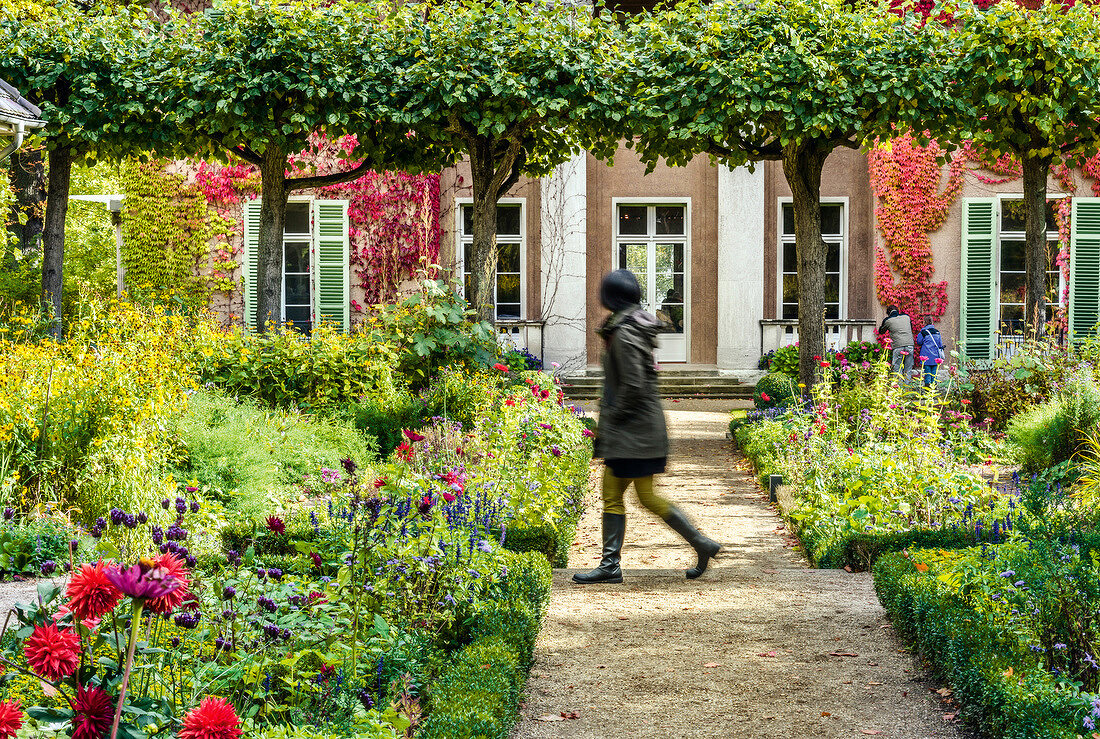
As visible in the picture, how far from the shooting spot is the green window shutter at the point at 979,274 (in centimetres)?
1552

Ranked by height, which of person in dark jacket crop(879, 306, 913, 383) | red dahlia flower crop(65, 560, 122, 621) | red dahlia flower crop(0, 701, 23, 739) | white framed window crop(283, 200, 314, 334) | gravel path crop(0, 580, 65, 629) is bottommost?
gravel path crop(0, 580, 65, 629)

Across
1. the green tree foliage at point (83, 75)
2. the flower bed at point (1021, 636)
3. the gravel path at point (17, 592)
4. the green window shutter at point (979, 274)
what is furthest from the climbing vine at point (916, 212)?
the gravel path at point (17, 592)

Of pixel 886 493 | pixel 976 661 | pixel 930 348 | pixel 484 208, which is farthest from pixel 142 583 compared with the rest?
pixel 930 348

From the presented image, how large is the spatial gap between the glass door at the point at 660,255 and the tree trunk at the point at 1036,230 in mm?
6221

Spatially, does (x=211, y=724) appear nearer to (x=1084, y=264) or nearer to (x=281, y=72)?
(x=281, y=72)

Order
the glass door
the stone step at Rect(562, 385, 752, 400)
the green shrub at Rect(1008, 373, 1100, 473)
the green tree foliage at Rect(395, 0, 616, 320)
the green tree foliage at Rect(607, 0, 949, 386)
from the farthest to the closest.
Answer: the glass door
the stone step at Rect(562, 385, 752, 400)
the green tree foliage at Rect(395, 0, 616, 320)
the green tree foliage at Rect(607, 0, 949, 386)
the green shrub at Rect(1008, 373, 1100, 473)

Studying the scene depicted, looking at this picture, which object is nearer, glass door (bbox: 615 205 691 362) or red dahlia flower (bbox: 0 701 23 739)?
red dahlia flower (bbox: 0 701 23 739)

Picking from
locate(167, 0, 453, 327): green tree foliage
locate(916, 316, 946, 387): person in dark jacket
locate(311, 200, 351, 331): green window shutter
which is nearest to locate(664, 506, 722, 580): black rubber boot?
locate(167, 0, 453, 327): green tree foliage

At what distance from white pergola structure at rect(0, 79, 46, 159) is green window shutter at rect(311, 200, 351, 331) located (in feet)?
20.1

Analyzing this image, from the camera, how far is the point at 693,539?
4930 millimetres

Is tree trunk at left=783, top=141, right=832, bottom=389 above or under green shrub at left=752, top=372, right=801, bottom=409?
above

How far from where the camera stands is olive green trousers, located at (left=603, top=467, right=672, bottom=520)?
484cm

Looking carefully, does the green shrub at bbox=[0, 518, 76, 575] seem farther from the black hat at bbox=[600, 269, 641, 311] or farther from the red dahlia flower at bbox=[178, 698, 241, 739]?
the red dahlia flower at bbox=[178, 698, 241, 739]

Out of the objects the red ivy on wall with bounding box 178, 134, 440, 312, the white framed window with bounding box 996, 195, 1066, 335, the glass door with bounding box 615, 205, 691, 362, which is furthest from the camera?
the glass door with bounding box 615, 205, 691, 362
